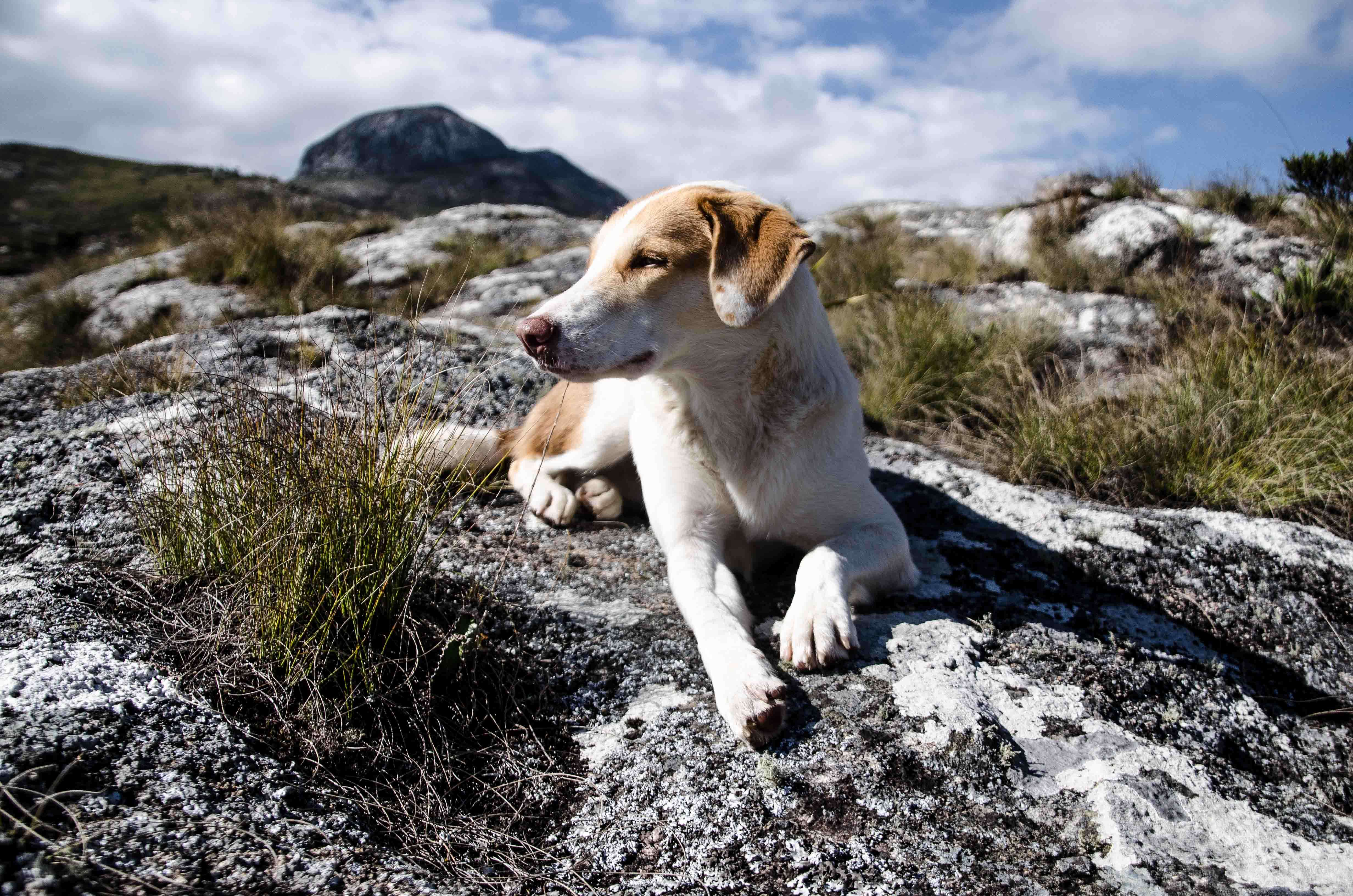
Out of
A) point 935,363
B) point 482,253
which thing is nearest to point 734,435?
point 935,363

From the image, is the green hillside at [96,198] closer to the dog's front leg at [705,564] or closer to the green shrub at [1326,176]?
the dog's front leg at [705,564]

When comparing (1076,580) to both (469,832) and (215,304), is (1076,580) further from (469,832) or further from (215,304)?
(215,304)

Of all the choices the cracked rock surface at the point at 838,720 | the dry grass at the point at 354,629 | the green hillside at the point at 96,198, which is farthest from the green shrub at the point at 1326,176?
the green hillside at the point at 96,198

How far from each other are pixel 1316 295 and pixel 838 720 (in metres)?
5.55

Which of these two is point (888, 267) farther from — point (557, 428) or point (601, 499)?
point (601, 499)

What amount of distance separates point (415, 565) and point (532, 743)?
66cm

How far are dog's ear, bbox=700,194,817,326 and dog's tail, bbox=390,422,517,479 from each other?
92 cm

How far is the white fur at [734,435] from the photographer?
2338 millimetres

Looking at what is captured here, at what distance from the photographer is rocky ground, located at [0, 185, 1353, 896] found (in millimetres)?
1433

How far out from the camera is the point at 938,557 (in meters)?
2.98

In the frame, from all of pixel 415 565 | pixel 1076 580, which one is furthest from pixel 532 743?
pixel 1076 580

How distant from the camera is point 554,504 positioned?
3211 millimetres

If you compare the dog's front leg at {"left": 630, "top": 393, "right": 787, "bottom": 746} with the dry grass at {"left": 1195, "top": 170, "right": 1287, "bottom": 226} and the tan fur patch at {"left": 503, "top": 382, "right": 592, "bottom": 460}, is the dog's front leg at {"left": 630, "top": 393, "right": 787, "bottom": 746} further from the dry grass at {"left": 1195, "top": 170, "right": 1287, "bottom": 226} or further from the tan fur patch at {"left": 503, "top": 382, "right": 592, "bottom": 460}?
the dry grass at {"left": 1195, "top": 170, "right": 1287, "bottom": 226}

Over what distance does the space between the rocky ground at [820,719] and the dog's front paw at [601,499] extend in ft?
0.28
